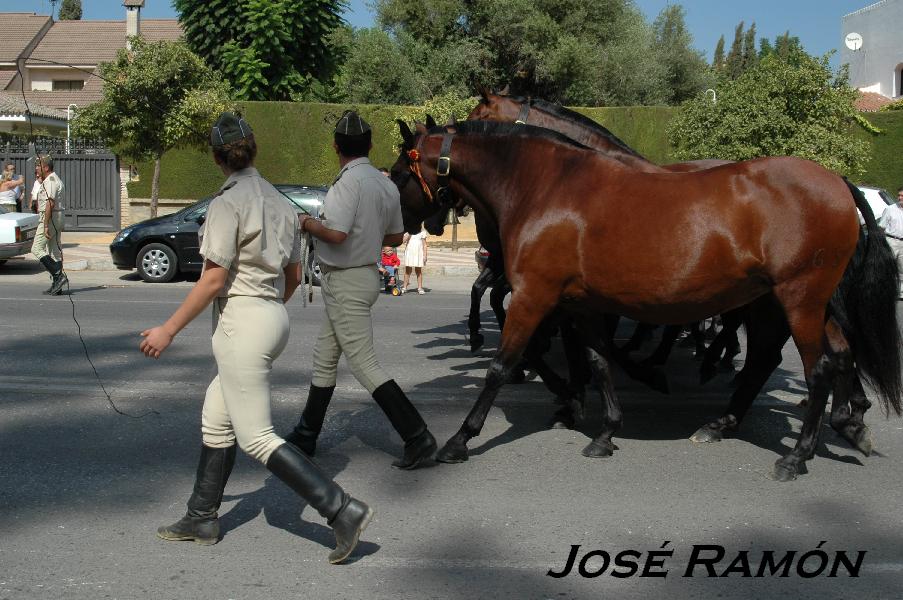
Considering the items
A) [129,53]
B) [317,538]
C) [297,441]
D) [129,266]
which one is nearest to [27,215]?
[129,266]

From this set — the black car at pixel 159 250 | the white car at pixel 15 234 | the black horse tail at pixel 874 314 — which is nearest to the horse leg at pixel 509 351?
the black horse tail at pixel 874 314

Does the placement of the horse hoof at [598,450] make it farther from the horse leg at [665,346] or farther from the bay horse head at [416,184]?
the horse leg at [665,346]

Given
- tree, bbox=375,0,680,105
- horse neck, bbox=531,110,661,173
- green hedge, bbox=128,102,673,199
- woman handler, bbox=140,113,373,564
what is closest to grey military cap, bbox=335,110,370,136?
woman handler, bbox=140,113,373,564

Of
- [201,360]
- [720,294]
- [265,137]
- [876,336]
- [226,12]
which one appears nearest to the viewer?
[720,294]

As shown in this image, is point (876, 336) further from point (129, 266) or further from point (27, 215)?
point (27, 215)

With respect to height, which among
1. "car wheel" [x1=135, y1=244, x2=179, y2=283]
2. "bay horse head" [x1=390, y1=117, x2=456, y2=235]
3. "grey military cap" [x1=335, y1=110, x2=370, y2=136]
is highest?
"grey military cap" [x1=335, y1=110, x2=370, y2=136]

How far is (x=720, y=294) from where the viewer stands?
5695 millimetres

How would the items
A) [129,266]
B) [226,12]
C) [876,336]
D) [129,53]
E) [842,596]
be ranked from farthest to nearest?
1. [226,12]
2. [129,53]
3. [129,266]
4. [876,336]
5. [842,596]

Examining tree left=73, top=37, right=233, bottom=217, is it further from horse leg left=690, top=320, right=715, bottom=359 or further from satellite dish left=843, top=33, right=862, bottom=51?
A: satellite dish left=843, top=33, right=862, bottom=51

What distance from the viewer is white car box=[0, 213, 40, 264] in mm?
17109

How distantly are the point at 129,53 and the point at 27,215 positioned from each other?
5.35 metres

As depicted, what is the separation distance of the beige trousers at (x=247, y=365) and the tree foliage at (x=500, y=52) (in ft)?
104

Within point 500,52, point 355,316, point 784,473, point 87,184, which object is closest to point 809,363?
point 784,473

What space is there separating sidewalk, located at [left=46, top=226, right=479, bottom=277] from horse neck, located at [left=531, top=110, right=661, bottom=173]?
11.5 metres
